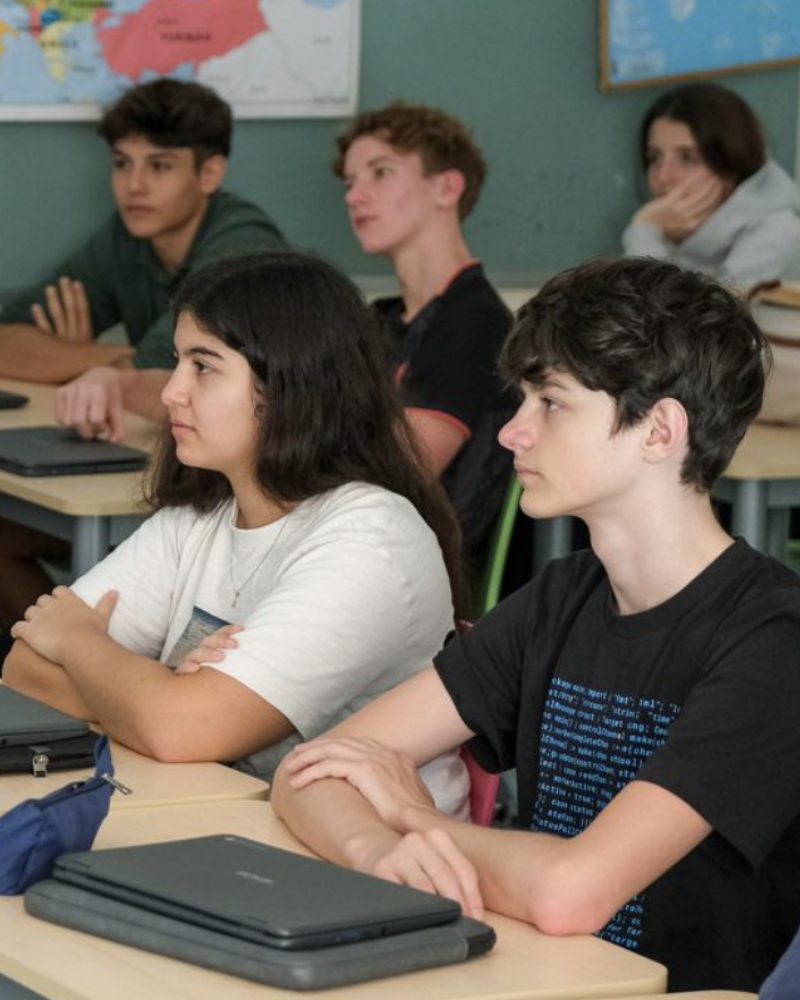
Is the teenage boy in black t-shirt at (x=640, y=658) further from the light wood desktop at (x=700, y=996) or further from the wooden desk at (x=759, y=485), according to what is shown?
the wooden desk at (x=759, y=485)

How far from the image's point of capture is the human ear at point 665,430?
6.31 ft

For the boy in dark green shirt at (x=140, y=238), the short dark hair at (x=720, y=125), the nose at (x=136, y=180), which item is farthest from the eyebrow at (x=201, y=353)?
the short dark hair at (x=720, y=125)

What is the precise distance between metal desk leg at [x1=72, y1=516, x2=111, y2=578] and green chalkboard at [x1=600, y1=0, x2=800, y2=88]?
2625mm

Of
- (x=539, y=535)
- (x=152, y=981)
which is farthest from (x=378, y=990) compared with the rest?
(x=539, y=535)

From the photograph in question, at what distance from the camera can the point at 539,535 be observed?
12.9 ft

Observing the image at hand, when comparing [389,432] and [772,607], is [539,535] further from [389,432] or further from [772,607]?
[772,607]

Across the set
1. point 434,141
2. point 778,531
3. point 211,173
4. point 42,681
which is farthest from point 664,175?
point 42,681

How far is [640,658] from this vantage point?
1947mm

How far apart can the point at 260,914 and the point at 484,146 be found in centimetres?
414

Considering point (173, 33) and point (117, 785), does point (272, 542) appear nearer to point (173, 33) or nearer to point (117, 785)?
point (117, 785)

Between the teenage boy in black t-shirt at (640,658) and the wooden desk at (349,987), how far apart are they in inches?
6.8

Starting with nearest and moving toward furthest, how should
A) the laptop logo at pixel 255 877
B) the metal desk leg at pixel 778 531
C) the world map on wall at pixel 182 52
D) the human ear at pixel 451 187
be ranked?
the laptop logo at pixel 255 877 < the metal desk leg at pixel 778 531 < the human ear at pixel 451 187 < the world map on wall at pixel 182 52

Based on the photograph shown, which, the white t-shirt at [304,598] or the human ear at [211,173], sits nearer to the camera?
the white t-shirt at [304,598]

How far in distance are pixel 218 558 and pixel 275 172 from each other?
286 cm
